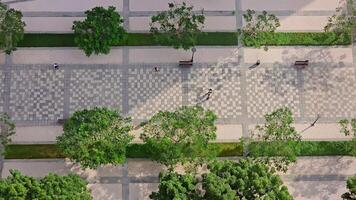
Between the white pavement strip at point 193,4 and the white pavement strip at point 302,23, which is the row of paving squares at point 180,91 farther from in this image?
the white pavement strip at point 193,4

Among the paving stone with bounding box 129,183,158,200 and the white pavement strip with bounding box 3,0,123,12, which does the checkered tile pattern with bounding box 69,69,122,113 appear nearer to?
the white pavement strip with bounding box 3,0,123,12

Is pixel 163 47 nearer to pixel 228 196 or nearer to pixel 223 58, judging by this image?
pixel 223 58

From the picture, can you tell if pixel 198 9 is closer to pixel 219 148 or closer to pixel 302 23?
pixel 302 23

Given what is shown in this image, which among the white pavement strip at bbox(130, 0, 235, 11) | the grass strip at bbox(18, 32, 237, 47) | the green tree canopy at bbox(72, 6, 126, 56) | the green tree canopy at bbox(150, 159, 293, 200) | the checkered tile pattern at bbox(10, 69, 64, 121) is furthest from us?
the white pavement strip at bbox(130, 0, 235, 11)

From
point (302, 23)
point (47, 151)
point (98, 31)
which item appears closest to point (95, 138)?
point (47, 151)

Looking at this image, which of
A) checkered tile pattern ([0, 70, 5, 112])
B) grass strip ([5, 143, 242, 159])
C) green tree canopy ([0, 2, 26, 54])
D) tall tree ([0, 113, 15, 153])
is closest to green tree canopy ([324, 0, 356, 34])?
grass strip ([5, 143, 242, 159])

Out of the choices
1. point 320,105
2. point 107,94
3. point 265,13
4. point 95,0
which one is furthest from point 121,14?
point 320,105
